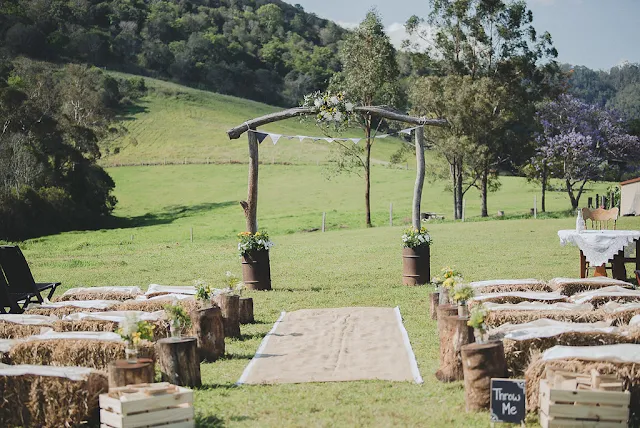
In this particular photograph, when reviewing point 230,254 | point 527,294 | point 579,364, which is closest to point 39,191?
point 230,254

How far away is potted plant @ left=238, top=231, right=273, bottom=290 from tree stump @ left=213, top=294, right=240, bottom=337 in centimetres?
511

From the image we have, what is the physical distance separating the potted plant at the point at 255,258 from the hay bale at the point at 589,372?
404 inches

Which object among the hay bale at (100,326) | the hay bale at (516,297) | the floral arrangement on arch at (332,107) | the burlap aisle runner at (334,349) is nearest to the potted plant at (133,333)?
the burlap aisle runner at (334,349)

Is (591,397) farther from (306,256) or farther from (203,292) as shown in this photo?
(306,256)

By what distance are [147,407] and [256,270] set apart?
1045 centimetres

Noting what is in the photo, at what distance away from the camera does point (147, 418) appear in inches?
267

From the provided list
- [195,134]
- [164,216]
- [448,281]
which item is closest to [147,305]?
[448,281]

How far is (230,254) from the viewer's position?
26.4 meters

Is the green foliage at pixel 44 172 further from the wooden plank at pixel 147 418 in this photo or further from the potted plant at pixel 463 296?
the wooden plank at pixel 147 418

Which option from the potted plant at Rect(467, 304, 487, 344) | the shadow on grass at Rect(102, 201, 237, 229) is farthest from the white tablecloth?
the shadow on grass at Rect(102, 201, 237, 229)

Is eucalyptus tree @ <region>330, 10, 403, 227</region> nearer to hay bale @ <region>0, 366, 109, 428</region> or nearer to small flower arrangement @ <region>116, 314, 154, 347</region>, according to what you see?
small flower arrangement @ <region>116, 314, 154, 347</region>

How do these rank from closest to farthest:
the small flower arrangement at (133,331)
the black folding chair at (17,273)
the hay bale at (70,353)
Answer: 1. the small flower arrangement at (133,331)
2. the hay bale at (70,353)
3. the black folding chair at (17,273)

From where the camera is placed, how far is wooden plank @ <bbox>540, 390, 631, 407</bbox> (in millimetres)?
6555

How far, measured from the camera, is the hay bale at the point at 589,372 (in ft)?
23.2
